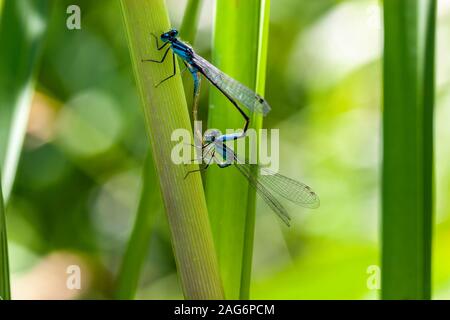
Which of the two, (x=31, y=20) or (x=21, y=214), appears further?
(x=21, y=214)

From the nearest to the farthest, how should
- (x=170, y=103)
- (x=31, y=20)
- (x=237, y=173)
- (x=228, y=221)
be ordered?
1. (x=170, y=103)
2. (x=228, y=221)
3. (x=237, y=173)
4. (x=31, y=20)

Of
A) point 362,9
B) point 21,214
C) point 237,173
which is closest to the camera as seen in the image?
point 237,173

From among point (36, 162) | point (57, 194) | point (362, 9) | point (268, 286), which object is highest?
point (362, 9)

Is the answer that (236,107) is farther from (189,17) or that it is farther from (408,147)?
(408,147)

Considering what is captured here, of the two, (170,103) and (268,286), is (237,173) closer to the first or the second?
(170,103)

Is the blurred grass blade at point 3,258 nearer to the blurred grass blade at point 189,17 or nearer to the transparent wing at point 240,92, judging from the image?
the transparent wing at point 240,92

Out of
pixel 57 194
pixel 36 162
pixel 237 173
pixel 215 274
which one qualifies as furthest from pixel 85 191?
pixel 215 274
